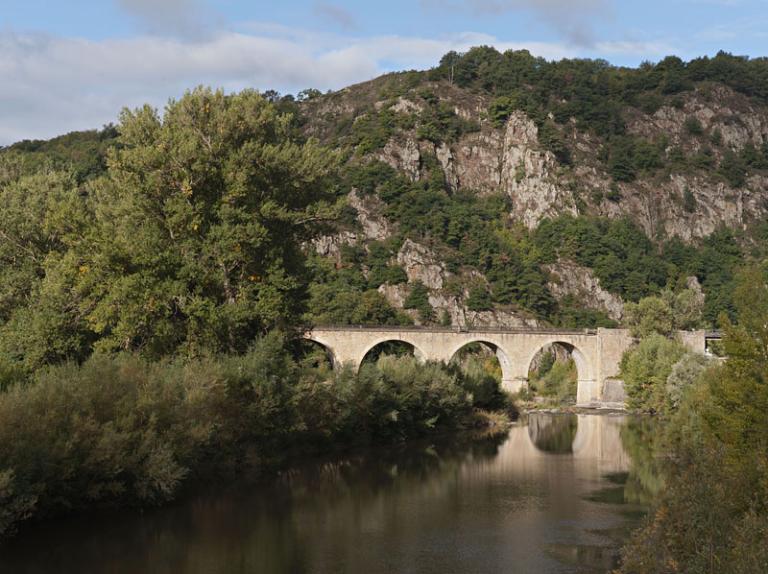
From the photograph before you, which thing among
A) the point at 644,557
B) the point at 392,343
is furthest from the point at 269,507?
the point at 392,343

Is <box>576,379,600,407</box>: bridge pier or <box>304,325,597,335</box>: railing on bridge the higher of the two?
<box>304,325,597,335</box>: railing on bridge

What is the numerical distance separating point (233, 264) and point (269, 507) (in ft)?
25.6

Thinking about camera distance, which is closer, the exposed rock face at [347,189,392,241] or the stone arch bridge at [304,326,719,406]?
the stone arch bridge at [304,326,719,406]

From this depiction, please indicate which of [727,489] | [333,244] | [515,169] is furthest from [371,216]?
[727,489]

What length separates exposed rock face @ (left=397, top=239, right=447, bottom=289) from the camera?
97062 mm

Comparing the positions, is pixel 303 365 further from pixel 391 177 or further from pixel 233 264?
pixel 391 177

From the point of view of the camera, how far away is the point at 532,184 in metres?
117

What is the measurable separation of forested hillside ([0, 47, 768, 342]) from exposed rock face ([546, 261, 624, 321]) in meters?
0.18

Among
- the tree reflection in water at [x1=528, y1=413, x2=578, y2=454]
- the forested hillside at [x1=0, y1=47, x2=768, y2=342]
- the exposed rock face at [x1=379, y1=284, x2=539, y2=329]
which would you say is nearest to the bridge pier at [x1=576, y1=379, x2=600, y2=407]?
the tree reflection in water at [x1=528, y1=413, x2=578, y2=454]

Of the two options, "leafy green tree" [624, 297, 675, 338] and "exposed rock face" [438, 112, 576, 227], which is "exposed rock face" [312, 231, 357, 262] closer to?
"exposed rock face" [438, 112, 576, 227]

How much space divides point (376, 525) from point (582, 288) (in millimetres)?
85156

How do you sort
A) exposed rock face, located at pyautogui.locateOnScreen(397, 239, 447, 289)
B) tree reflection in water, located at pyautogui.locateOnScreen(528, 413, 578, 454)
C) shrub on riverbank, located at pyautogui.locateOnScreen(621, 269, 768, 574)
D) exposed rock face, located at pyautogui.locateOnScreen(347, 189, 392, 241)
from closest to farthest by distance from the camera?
1. shrub on riverbank, located at pyautogui.locateOnScreen(621, 269, 768, 574)
2. tree reflection in water, located at pyautogui.locateOnScreen(528, 413, 578, 454)
3. exposed rock face, located at pyautogui.locateOnScreen(397, 239, 447, 289)
4. exposed rock face, located at pyautogui.locateOnScreen(347, 189, 392, 241)

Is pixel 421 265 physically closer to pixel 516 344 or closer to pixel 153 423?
pixel 516 344

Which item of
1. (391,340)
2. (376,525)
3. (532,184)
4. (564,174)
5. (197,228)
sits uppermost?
(564,174)
